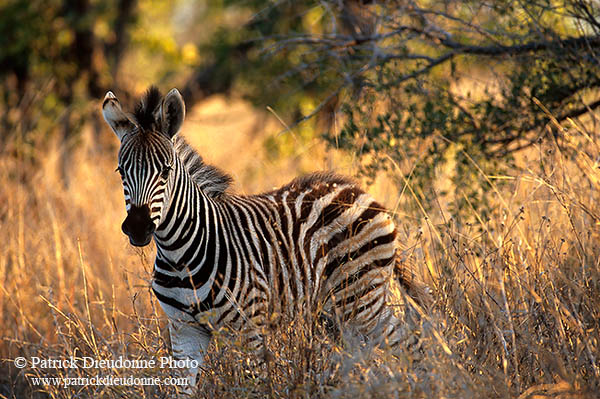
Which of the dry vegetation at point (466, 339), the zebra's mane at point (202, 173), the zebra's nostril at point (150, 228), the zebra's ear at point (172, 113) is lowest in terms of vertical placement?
the dry vegetation at point (466, 339)

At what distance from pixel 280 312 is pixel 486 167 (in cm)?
340

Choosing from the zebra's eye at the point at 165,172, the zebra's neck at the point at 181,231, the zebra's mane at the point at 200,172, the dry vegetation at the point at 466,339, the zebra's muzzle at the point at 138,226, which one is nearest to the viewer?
the dry vegetation at the point at 466,339

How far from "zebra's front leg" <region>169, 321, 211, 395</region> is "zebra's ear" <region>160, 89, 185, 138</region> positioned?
1.20 meters

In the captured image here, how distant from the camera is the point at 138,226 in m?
3.67

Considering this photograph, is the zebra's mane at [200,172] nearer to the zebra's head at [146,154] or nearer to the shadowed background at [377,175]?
the zebra's head at [146,154]

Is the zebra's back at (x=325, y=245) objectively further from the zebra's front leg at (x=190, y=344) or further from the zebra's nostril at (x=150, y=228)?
the zebra's nostril at (x=150, y=228)

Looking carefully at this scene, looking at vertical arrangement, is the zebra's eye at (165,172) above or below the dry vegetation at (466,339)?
above

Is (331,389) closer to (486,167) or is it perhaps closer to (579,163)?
(579,163)

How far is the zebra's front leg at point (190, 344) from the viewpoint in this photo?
407cm

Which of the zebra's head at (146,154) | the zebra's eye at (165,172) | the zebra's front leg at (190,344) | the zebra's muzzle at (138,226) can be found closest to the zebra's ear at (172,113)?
the zebra's head at (146,154)

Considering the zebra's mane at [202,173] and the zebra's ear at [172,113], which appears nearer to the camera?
the zebra's ear at [172,113]

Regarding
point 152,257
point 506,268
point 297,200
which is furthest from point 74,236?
point 506,268

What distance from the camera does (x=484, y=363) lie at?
3701 mm

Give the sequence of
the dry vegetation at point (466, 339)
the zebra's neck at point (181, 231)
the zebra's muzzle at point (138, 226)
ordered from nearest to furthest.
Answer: the dry vegetation at point (466, 339) < the zebra's muzzle at point (138, 226) < the zebra's neck at point (181, 231)
